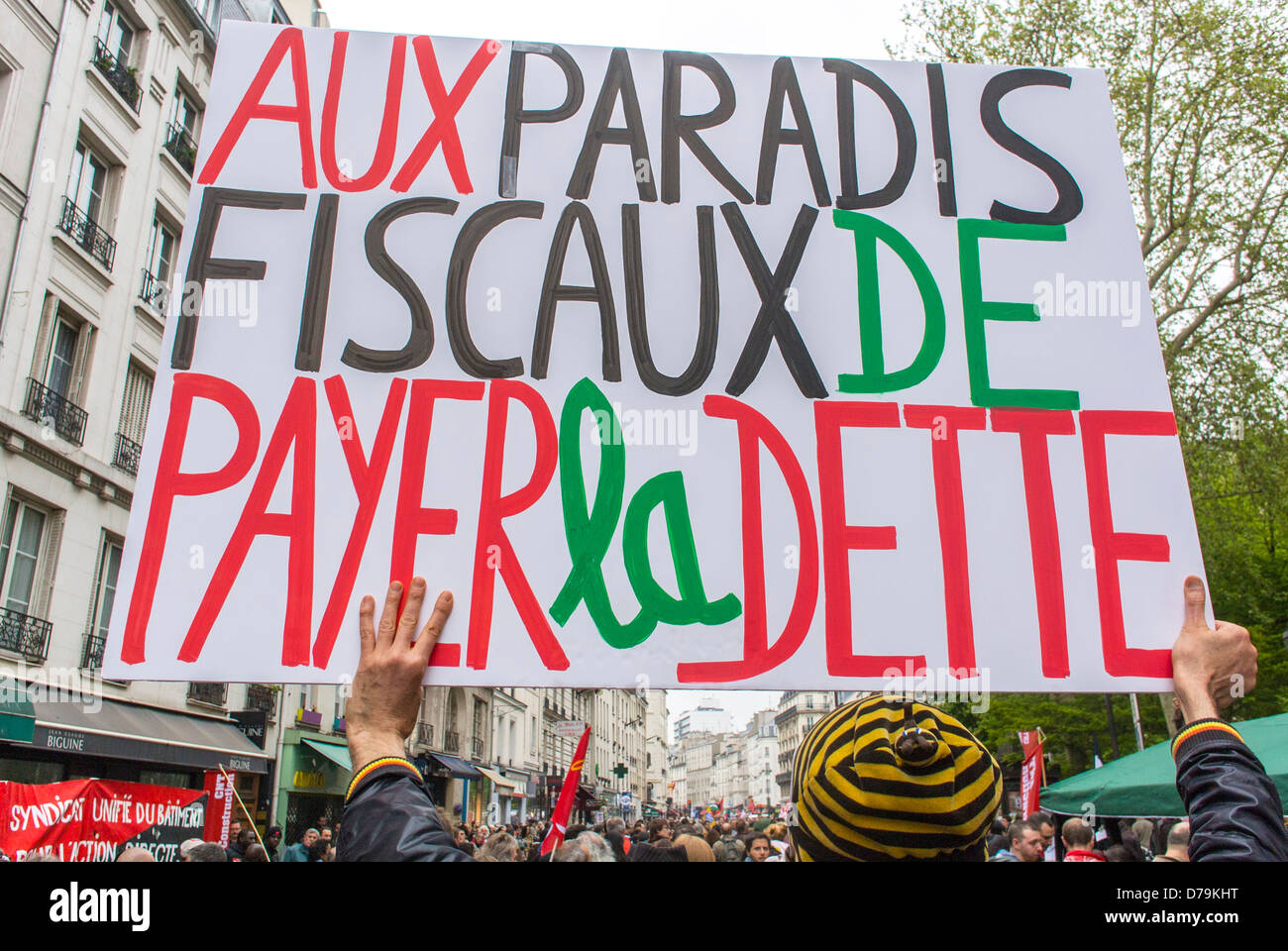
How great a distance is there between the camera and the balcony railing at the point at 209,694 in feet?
60.1

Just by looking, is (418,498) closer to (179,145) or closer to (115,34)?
(115,34)

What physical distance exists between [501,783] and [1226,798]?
38.8m

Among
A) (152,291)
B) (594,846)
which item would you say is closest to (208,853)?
(594,846)

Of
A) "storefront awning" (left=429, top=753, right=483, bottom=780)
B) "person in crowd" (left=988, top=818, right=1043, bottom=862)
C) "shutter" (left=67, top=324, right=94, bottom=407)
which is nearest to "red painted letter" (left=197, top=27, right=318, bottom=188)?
"person in crowd" (left=988, top=818, right=1043, bottom=862)

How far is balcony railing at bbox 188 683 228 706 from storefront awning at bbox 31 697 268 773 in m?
0.37

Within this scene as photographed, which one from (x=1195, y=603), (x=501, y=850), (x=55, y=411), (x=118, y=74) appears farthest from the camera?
(x=118, y=74)

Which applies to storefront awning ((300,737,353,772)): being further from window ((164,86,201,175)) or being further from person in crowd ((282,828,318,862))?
window ((164,86,201,175))

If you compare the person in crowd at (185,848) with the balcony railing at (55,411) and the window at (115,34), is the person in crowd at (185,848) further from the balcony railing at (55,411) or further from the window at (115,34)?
the window at (115,34)

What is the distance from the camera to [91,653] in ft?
49.8

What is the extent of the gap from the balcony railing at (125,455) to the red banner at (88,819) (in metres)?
10.4

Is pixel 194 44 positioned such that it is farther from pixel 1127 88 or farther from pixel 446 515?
pixel 446 515

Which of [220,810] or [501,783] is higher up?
[220,810]

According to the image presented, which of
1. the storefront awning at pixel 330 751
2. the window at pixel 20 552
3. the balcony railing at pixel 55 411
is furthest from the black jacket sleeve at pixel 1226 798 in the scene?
the storefront awning at pixel 330 751

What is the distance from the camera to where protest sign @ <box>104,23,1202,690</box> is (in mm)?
1931
